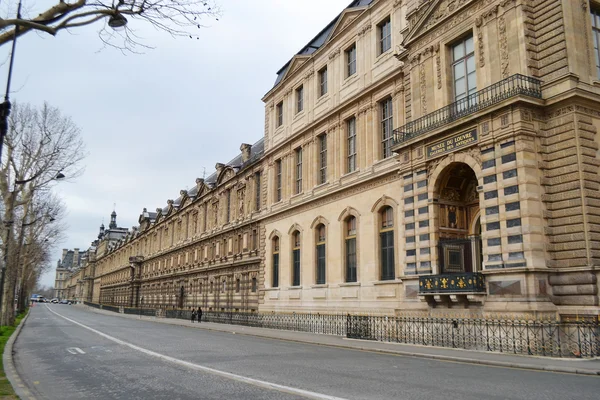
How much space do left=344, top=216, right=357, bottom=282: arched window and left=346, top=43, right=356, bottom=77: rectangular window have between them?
9240 millimetres

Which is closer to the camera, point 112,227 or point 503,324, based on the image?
point 503,324

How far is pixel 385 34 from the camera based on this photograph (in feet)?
95.2

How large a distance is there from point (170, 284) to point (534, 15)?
61.7 metres

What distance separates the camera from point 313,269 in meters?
33.2

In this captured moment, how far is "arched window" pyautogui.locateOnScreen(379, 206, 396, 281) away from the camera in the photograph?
26.4 m

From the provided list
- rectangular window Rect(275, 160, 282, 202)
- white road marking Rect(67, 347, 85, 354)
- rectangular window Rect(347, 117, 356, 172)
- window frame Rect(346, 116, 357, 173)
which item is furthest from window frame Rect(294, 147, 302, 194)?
white road marking Rect(67, 347, 85, 354)

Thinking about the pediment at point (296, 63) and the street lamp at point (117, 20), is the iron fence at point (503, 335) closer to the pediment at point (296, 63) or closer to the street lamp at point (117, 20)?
the street lamp at point (117, 20)

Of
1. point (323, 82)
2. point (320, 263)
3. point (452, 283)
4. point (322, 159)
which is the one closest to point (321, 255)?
point (320, 263)

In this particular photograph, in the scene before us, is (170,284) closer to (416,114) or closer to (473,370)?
(416,114)

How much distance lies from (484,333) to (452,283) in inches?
93.4

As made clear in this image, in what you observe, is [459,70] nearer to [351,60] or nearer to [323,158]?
[351,60]

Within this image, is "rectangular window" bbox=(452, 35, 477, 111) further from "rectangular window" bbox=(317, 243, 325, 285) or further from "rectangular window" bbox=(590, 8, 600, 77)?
"rectangular window" bbox=(317, 243, 325, 285)

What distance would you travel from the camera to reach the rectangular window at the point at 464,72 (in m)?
21.5

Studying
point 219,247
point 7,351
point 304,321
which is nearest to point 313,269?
point 304,321
